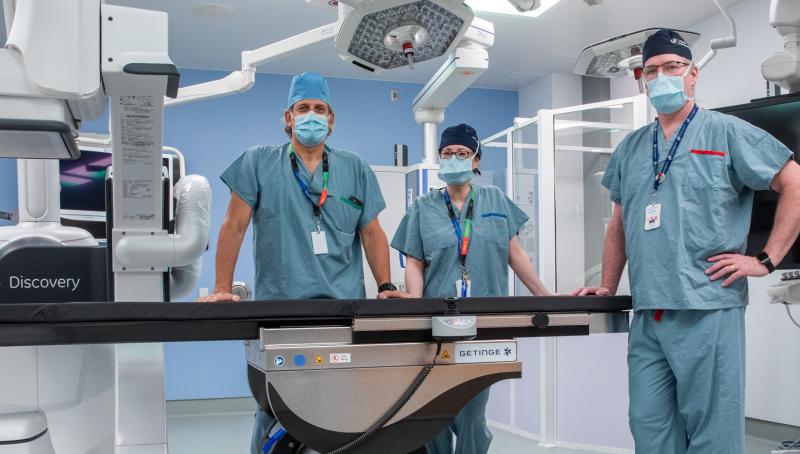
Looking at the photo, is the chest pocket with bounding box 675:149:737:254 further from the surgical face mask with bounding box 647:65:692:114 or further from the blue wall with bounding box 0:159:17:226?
the blue wall with bounding box 0:159:17:226

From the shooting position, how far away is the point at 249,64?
3412 millimetres

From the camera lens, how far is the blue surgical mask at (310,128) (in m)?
2.39

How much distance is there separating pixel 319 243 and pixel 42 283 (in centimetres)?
86

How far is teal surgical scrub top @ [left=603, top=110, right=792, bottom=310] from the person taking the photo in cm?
194

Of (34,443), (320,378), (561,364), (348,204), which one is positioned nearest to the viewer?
(34,443)

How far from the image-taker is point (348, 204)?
2.43 m

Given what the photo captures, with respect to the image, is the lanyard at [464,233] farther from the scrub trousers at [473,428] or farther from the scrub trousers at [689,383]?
the scrub trousers at [689,383]

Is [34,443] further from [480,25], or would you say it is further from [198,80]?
[198,80]

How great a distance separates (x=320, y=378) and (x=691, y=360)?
42.0 inches

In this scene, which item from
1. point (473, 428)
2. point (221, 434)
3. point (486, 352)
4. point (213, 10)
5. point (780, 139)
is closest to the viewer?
point (486, 352)

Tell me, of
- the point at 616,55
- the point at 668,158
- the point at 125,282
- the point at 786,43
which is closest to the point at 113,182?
the point at 125,282

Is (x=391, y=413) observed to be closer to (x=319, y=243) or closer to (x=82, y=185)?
(x=319, y=243)

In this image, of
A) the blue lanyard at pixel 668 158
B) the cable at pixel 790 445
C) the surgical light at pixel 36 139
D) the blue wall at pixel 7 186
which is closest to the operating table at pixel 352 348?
the surgical light at pixel 36 139

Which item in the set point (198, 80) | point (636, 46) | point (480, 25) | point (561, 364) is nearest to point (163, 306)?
point (480, 25)
